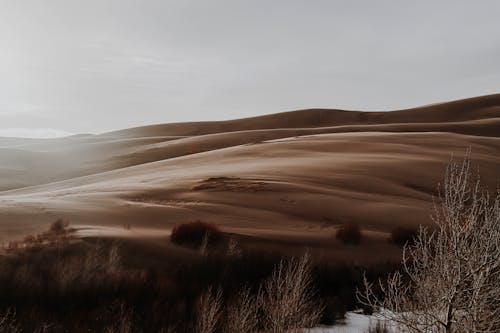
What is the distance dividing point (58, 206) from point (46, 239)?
12.9ft


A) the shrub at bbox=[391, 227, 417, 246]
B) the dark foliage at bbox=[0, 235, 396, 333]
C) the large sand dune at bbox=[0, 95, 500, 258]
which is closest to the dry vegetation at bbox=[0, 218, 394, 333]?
the dark foliage at bbox=[0, 235, 396, 333]

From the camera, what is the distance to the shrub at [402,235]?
12883mm

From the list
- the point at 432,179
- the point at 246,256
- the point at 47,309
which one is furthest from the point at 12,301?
the point at 432,179

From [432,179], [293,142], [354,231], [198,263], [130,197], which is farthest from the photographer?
[293,142]

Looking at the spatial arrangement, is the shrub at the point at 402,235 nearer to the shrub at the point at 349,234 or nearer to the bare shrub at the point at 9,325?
the shrub at the point at 349,234

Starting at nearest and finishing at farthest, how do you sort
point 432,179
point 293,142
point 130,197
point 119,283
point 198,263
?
1. point 119,283
2. point 198,263
3. point 130,197
4. point 432,179
5. point 293,142

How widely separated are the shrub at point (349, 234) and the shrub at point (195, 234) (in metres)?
3.03

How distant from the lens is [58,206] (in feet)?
44.5

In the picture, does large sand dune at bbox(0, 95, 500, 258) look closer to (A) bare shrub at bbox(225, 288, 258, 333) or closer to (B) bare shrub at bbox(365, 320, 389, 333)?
(B) bare shrub at bbox(365, 320, 389, 333)

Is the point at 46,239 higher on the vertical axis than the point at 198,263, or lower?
higher

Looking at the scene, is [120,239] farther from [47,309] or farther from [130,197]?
[130,197]

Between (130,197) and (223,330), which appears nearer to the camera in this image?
(223,330)

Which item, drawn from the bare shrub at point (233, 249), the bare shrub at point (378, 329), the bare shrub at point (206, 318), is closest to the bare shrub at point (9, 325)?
the bare shrub at point (206, 318)

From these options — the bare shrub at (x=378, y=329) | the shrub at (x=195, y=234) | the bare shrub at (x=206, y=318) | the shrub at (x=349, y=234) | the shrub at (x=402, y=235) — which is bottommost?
the bare shrub at (x=378, y=329)
